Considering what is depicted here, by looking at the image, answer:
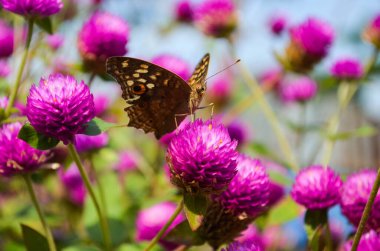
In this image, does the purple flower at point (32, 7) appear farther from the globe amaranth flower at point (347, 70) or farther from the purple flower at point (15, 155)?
the globe amaranth flower at point (347, 70)

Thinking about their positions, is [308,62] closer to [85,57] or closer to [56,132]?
[85,57]

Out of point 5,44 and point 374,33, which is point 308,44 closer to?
point 374,33

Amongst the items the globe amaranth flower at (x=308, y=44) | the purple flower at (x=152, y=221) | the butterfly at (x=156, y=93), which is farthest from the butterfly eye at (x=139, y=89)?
Result: the globe amaranth flower at (x=308, y=44)

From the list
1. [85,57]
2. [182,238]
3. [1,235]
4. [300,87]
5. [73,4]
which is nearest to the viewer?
[182,238]

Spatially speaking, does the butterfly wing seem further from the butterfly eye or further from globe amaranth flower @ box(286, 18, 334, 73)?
globe amaranth flower @ box(286, 18, 334, 73)

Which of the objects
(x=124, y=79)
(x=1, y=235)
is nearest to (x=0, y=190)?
(x=1, y=235)

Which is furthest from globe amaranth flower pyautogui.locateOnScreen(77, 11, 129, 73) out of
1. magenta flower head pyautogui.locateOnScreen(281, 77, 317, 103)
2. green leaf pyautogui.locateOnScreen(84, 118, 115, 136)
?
magenta flower head pyautogui.locateOnScreen(281, 77, 317, 103)

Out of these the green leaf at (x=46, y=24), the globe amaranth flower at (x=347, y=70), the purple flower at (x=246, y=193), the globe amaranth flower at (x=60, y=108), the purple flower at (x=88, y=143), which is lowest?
the globe amaranth flower at (x=347, y=70)
